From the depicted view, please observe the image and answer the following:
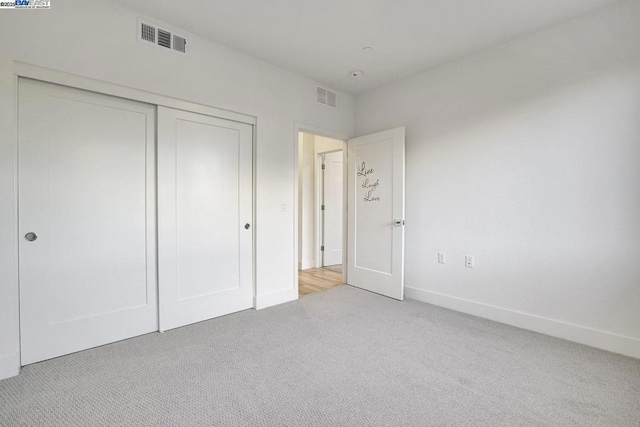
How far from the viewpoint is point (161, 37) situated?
2531mm

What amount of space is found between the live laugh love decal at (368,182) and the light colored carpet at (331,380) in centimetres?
167

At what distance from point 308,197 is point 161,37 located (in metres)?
3.27

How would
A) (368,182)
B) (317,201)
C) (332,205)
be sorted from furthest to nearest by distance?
(332,205), (317,201), (368,182)

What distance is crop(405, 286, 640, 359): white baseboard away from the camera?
226 centimetres

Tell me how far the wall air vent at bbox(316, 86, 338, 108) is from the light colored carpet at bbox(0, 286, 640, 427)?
2707mm

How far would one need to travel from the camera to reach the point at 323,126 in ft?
12.6

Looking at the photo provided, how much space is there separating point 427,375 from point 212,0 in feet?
10.1

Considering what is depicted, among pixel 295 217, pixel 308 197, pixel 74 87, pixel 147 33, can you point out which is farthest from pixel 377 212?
pixel 74 87

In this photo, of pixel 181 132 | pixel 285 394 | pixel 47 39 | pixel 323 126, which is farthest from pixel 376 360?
pixel 47 39

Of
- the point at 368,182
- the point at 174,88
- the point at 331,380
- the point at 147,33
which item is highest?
the point at 147,33

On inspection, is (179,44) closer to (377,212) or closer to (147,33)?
(147,33)

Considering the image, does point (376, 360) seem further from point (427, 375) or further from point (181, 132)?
point (181, 132)

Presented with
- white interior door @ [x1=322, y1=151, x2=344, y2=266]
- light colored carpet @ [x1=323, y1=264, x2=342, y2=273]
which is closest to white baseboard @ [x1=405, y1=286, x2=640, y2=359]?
light colored carpet @ [x1=323, y1=264, x2=342, y2=273]

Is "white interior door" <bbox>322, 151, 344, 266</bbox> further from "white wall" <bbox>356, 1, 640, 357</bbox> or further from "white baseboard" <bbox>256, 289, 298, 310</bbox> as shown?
"white wall" <bbox>356, 1, 640, 357</bbox>
